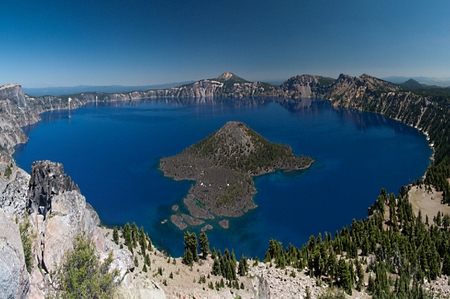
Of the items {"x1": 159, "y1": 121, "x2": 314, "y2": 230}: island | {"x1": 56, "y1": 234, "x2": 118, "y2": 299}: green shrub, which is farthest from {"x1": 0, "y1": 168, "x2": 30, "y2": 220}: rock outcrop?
{"x1": 159, "y1": 121, "x2": 314, "y2": 230}: island

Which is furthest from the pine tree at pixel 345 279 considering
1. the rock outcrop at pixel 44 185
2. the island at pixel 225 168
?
the rock outcrop at pixel 44 185

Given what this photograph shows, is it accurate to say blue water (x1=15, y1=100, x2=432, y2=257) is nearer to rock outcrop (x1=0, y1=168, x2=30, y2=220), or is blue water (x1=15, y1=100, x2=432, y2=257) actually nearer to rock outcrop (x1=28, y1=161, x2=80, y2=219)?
rock outcrop (x1=28, y1=161, x2=80, y2=219)

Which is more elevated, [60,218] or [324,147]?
[60,218]

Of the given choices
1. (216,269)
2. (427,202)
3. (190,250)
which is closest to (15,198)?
(190,250)

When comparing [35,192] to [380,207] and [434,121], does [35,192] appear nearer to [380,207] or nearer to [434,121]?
[380,207]

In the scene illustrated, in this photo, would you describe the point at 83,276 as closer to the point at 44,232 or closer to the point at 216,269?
the point at 44,232

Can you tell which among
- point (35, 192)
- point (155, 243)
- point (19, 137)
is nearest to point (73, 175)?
point (155, 243)
